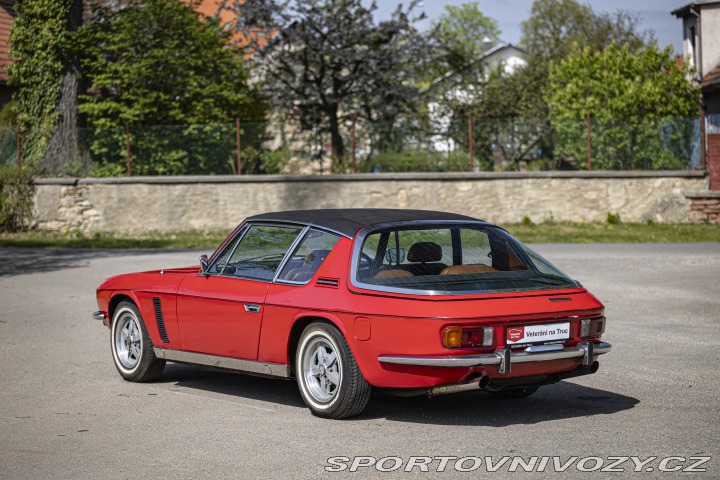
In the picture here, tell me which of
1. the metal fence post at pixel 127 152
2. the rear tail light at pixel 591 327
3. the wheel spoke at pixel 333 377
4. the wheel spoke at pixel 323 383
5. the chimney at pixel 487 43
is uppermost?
the chimney at pixel 487 43

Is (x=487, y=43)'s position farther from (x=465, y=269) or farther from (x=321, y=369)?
(x=321, y=369)

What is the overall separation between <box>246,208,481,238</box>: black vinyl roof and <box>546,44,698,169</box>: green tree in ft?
68.7

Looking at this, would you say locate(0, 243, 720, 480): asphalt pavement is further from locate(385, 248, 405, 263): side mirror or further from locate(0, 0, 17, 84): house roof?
locate(0, 0, 17, 84): house roof

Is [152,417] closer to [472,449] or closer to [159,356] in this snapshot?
[159,356]

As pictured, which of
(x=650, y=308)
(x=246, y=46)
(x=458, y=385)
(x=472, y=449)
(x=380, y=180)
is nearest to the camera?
(x=472, y=449)

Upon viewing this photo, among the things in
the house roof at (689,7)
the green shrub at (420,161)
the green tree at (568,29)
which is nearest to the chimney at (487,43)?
the green tree at (568,29)

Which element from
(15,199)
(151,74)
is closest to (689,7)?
(151,74)

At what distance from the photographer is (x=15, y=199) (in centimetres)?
2888

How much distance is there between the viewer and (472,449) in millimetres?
6328

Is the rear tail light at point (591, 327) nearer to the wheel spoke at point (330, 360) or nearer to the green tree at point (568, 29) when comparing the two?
the wheel spoke at point (330, 360)

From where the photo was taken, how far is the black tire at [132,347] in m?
8.77

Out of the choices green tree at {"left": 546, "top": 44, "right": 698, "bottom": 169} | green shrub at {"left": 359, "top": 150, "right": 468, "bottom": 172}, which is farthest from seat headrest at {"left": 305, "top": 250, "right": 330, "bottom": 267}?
green tree at {"left": 546, "top": 44, "right": 698, "bottom": 169}

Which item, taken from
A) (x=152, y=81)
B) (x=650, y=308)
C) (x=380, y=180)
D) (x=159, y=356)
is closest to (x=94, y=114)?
(x=152, y=81)

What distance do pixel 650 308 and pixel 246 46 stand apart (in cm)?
2182
